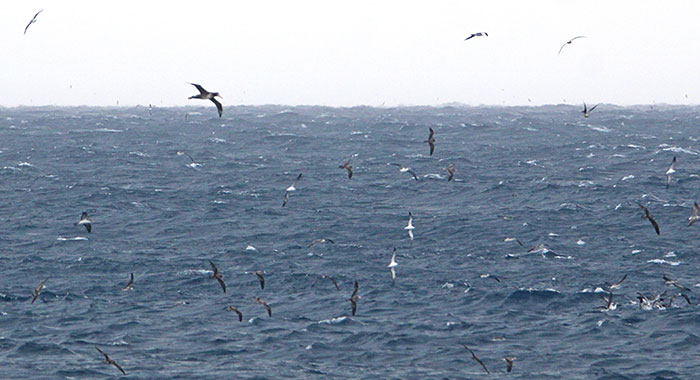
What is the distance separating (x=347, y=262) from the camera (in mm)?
54094

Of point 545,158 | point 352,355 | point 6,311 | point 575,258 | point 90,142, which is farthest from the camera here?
point 90,142

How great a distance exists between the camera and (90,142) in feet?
369

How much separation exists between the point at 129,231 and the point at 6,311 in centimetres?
1944

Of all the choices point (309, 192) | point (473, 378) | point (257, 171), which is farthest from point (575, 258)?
point (257, 171)

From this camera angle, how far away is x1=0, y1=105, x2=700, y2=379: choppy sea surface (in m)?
37.6

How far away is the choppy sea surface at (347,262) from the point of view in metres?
37.6

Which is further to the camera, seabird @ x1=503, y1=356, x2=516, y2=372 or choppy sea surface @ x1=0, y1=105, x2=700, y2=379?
choppy sea surface @ x1=0, y1=105, x2=700, y2=379

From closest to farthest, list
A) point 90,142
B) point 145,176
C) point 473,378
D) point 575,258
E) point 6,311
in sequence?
point 473,378 → point 6,311 → point 575,258 → point 145,176 → point 90,142

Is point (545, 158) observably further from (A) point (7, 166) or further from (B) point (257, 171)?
(A) point (7, 166)

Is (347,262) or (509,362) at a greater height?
(509,362)

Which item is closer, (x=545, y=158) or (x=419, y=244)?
(x=419, y=244)

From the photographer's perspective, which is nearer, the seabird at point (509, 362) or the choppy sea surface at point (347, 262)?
the seabird at point (509, 362)

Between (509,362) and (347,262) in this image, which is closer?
(509,362)

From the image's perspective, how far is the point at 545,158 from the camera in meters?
96.1
